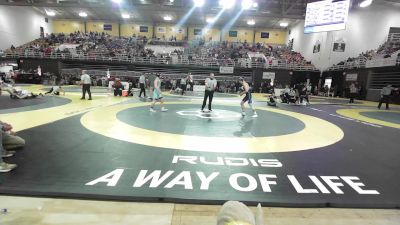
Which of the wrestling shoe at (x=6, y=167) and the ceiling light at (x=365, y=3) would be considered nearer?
the wrestling shoe at (x=6, y=167)

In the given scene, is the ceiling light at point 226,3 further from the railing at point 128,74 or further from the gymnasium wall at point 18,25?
the gymnasium wall at point 18,25

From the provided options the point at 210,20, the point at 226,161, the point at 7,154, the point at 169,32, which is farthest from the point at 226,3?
the point at 7,154

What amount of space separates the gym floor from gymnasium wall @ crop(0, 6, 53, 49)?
1260 inches

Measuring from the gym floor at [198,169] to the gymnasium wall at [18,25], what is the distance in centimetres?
3201

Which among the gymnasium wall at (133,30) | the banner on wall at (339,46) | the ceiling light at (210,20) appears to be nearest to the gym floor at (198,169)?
the banner on wall at (339,46)

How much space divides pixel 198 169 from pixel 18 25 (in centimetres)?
3937

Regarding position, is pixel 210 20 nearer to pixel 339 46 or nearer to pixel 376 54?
pixel 339 46

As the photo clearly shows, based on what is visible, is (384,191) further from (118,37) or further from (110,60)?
(118,37)

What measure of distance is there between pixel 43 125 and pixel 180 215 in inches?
239

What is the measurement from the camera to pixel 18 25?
1321 inches

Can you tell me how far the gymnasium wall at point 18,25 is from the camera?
31625 millimetres

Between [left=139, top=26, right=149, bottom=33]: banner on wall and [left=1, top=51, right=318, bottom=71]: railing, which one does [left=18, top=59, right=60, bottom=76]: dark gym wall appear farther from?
[left=139, top=26, right=149, bottom=33]: banner on wall

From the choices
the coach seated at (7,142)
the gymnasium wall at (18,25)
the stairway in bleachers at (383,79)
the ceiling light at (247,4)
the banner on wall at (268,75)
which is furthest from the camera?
the gymnasium wall at (18,25)

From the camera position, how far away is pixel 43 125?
23.9 ft
